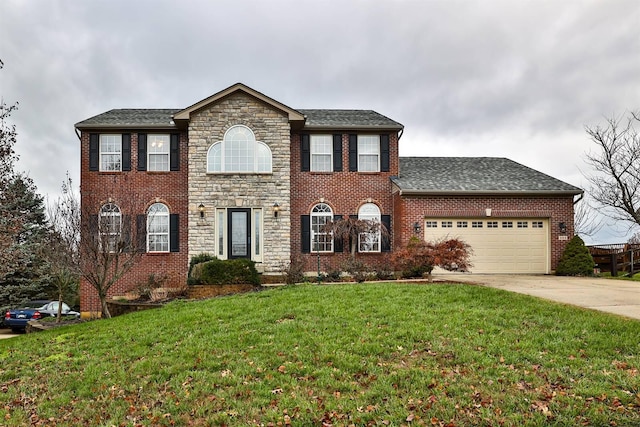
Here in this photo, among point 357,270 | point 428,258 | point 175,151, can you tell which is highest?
point 175,151

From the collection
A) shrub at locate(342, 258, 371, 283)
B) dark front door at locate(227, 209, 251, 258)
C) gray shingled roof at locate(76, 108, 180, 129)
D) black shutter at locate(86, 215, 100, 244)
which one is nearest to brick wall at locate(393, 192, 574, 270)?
shrub at locate(342, 258, 371, 283)

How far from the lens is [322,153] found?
712 inches

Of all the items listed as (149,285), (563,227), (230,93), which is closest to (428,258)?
(563,227)

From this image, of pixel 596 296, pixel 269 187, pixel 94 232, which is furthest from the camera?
pixel 269 187

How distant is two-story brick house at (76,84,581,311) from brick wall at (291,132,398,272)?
0.04 m

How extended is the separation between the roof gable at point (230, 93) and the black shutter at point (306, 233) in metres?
3.55

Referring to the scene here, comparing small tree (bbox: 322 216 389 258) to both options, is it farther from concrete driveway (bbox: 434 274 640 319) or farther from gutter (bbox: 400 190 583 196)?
concrete driveway (bbox: 434 274 640 319)

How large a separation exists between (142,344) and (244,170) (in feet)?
32.6

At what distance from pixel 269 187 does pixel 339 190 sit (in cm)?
269

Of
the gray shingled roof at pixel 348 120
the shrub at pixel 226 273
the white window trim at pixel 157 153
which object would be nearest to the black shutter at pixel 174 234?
the white window trim at pixel 157 153

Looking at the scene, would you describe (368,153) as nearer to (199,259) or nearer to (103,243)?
(199,259)

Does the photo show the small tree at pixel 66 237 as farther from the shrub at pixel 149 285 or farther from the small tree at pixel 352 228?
the small tree at pixel 352 228

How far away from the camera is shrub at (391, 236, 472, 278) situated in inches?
528

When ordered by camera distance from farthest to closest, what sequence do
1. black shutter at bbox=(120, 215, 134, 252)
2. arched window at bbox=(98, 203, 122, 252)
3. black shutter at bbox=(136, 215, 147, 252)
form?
black shutter at bbox=(136, 215, 147, 252) → black shutter at bbox=(120, 215, 134, 252) → arched window at bbox=(98, 203, 122, 252)
